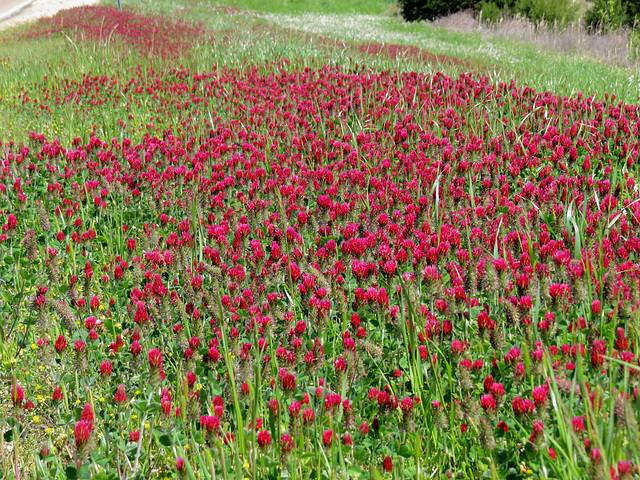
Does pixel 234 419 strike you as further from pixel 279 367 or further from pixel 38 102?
pixel 38 102

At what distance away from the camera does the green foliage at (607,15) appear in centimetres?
2136

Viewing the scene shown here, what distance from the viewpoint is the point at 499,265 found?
113 inches

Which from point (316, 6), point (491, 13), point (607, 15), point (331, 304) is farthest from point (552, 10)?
point (331, 304)

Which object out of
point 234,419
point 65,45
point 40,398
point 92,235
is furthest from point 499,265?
point 65,45

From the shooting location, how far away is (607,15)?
20.5 metres

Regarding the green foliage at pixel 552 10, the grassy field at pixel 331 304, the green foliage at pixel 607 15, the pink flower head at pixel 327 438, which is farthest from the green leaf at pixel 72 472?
the green foliage at pixel 552 10

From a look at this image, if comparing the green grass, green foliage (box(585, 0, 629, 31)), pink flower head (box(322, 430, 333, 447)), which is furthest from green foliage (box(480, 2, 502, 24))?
pink flower head (box(322, 430, 333, 447))

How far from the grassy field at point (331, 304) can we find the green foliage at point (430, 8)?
93.3 ft

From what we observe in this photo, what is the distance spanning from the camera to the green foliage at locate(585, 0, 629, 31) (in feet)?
70.1

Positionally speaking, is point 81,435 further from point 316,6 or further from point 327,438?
point 316,6

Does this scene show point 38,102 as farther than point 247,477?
Yes

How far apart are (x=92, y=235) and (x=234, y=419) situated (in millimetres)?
2104

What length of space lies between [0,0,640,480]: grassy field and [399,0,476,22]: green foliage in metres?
28.4

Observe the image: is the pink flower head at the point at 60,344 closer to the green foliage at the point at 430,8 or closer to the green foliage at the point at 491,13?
the green foliage at the point at 491,13
